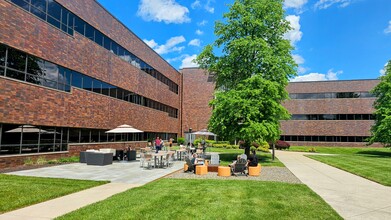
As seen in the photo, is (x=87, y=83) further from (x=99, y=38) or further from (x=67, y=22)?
(x=67, y=22)

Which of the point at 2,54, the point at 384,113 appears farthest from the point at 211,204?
the point at 384,113

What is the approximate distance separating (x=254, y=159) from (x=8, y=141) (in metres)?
13.7

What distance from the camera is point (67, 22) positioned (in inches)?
833

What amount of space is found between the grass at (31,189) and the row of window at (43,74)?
21.7 feet

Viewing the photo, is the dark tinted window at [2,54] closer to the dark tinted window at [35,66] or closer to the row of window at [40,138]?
the dark tinted window at [35,66]

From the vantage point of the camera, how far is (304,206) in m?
8.75

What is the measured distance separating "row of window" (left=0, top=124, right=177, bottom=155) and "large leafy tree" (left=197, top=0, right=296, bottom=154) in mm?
10392

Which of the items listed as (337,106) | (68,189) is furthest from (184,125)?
(68,189)

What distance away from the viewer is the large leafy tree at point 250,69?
22202mm

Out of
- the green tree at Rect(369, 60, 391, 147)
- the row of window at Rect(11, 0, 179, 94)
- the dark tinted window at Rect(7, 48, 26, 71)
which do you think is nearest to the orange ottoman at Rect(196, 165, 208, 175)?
the dark tinted window at Rect(7, 48, 26, 71)

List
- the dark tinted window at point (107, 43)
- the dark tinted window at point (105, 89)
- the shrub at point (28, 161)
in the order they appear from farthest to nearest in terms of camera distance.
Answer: the dark tinted window at point (107, 43) < the dark tinted window at point (105, 89) < the shrub at point (28, 161)

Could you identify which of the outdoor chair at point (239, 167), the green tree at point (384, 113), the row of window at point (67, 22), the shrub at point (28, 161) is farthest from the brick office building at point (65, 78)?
the green tree at point (384, 113)

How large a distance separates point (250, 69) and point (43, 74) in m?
15.9

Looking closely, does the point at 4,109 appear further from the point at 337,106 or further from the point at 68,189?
the point at 337,106
